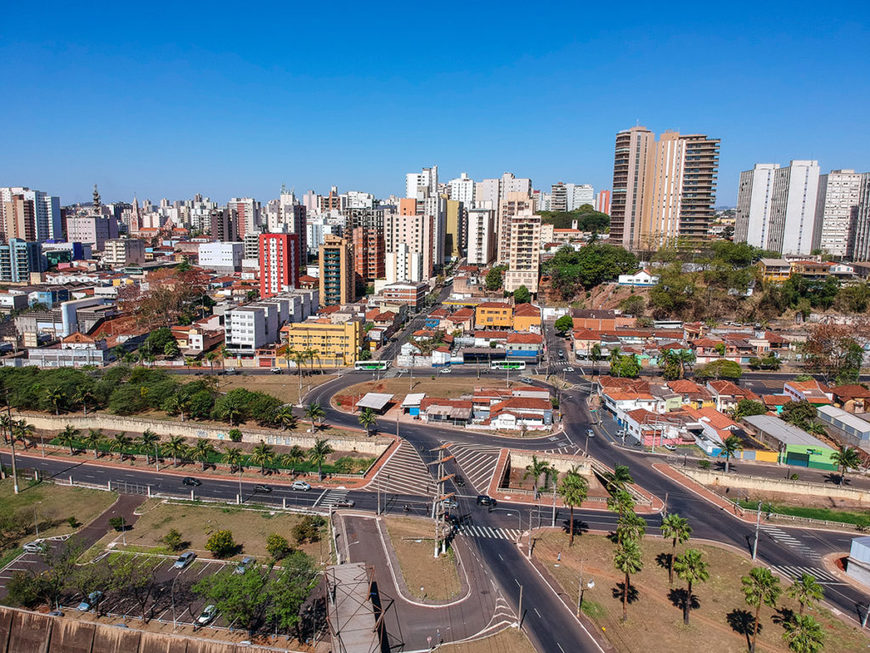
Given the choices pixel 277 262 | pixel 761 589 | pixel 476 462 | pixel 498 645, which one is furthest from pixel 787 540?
pixel 277 262

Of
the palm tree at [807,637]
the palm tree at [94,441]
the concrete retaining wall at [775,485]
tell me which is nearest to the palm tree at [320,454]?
the palm tree at [94,441]

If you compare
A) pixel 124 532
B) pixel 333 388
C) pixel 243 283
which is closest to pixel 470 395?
pixel 333 388

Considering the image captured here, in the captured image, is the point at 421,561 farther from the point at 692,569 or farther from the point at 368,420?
the point at 368,420

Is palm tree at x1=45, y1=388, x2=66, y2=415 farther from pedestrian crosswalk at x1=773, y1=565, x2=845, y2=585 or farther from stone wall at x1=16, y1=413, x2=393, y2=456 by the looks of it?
pedestrian crosswalk at x1=773, y1=565, x2=845, y2=585

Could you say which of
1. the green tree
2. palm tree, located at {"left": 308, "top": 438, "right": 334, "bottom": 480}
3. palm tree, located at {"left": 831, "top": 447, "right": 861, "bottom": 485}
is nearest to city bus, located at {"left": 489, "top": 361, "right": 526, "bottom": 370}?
palm tree, located at {"left": 308, "top": 438, "right": 334, "bottom": 480}

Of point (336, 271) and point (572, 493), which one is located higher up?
point (336, 271)

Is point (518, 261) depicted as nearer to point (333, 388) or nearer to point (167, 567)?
point (333, 388)
